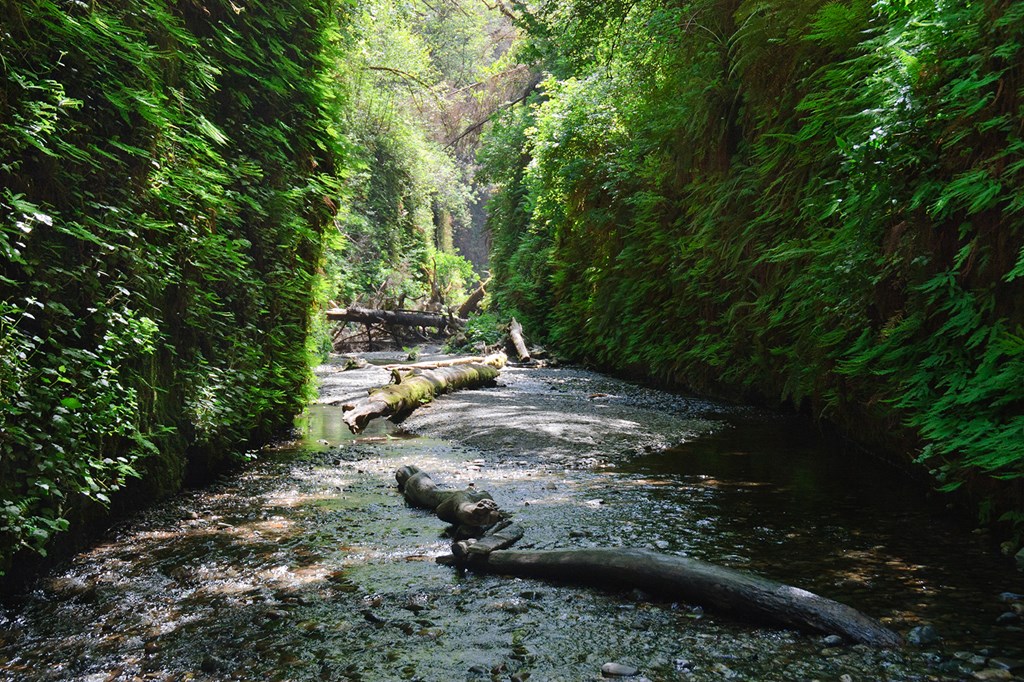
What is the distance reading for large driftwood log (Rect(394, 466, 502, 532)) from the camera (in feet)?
11.9

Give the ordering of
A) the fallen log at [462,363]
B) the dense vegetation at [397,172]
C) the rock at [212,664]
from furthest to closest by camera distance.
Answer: the dense vegetation at [397,172], the fallen log at [462,363], the rock at [212,664]

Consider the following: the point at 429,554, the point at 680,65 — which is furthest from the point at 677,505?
the point at 680,65

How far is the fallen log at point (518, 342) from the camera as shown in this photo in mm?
16125

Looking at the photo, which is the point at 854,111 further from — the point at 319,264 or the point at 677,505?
the point at 319,264

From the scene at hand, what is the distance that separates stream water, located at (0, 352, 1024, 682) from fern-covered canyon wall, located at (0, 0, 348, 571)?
45 centimetres

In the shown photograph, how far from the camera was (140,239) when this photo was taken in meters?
3.47

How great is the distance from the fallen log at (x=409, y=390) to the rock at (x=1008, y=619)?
5.98 metres

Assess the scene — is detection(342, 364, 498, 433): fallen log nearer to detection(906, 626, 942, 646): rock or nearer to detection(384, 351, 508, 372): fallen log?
detection(384, 351, 508, 372): fallen log

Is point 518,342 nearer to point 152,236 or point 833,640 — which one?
point 152,236

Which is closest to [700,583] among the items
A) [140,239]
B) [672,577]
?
[672,577]

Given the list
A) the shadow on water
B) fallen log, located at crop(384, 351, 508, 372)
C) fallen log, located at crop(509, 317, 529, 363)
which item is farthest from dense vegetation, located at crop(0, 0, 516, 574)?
fallen log, located at crop(509, 317, 529, 363)

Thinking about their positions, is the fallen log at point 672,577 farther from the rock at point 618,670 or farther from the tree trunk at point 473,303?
the tree trunk at point 473,303

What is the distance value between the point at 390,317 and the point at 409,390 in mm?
12967

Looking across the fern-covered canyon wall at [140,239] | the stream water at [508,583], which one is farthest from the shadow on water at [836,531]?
the fern-covered canyon wall at [140,239]
